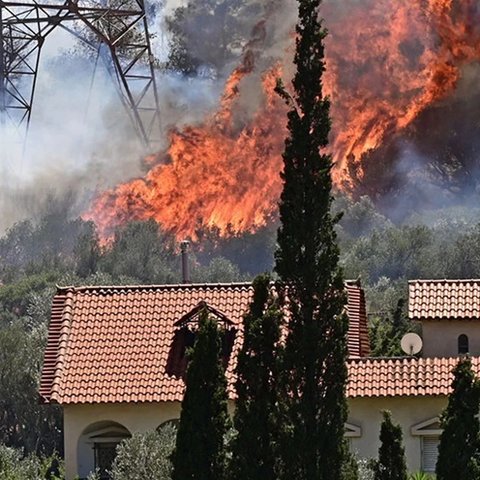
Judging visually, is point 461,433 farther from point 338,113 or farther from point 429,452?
point 338,113

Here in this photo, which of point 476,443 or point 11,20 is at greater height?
point 11,20

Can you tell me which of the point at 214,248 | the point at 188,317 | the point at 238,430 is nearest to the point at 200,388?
the point at 238,430

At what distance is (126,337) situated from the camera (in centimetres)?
5034

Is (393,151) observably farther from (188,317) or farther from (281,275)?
(281,275)

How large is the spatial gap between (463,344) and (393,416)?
3.56 meters

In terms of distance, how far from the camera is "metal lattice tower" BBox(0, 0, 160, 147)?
72.8 m

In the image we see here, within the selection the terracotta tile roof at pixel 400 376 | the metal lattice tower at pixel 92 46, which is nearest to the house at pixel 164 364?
the terracotta tile roof at pixel 400 376

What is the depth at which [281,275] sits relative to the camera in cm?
3688

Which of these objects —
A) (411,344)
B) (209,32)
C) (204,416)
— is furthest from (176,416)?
(209,32)

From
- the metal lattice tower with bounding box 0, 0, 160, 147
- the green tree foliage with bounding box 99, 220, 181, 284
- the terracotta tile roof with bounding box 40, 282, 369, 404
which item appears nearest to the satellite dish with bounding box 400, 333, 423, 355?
the terracotta tile roof with bounding box 40, 282, 369, 404

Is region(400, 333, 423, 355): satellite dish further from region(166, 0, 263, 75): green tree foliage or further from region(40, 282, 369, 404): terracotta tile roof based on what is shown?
region(166, 0, 263, 75): green tree foliage

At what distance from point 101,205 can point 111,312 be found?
3061 cm

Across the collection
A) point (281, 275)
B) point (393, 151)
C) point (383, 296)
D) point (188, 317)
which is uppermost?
point (393, 151)

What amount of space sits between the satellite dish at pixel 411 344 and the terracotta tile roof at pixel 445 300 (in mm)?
615
